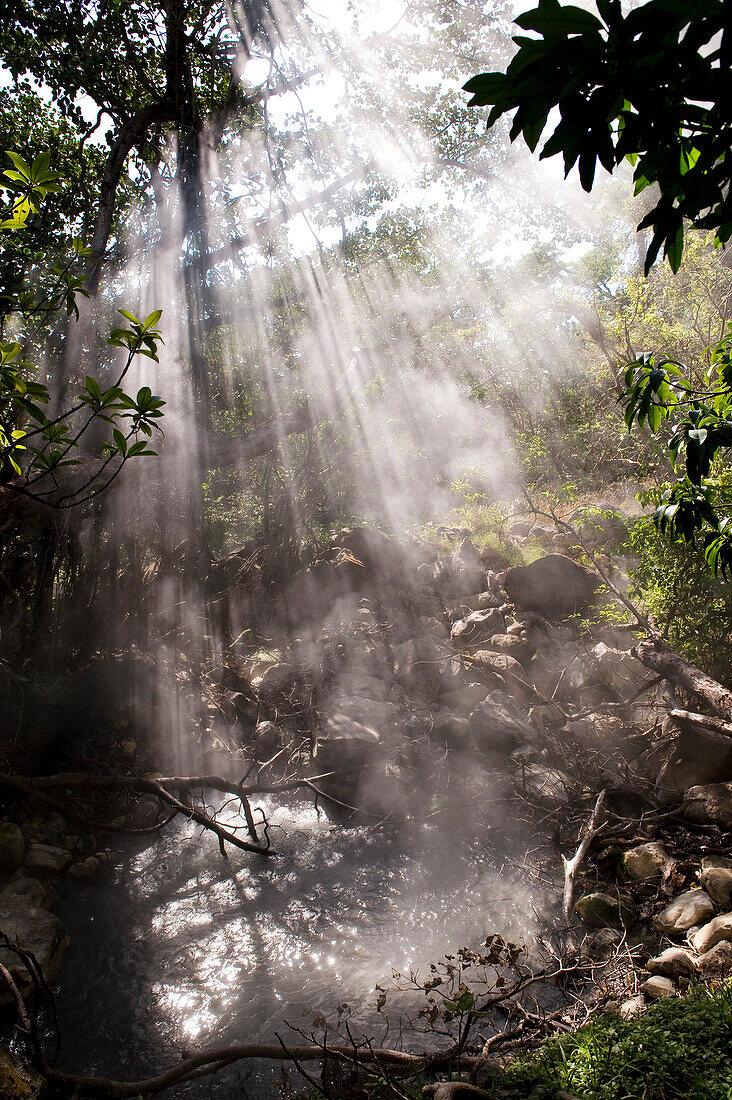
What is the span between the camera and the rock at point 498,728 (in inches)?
230

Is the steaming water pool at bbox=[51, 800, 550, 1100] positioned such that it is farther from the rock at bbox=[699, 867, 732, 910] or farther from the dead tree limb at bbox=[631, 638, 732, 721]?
the dead tree limb at bbox=[631, 638, 732, 721]

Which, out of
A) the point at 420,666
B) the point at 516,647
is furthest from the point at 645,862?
the point at 420,666

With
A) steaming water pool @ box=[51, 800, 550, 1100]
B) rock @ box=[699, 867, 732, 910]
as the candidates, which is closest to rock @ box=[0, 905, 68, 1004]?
steaming water pool @ box=[51, 800, 550, 1100]

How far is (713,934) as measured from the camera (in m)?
2.82

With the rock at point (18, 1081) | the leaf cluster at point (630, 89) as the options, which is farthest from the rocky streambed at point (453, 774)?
the leaf cluster at point (630, 89)

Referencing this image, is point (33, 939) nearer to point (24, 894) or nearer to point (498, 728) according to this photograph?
point (24, 894)

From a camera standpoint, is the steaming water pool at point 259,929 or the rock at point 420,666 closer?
the steaming water pool at point 259,929

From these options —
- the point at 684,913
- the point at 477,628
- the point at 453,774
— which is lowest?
the point at 684,913

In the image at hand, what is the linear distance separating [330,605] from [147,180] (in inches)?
298

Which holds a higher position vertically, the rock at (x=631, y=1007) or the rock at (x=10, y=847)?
the rock at (x=10, y=847)

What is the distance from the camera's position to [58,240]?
695cm

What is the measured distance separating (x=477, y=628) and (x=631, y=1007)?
551 centimetres

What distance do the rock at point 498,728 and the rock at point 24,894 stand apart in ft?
14.1

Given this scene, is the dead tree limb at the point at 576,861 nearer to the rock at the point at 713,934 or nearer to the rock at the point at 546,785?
the rock at the point at 546,785
